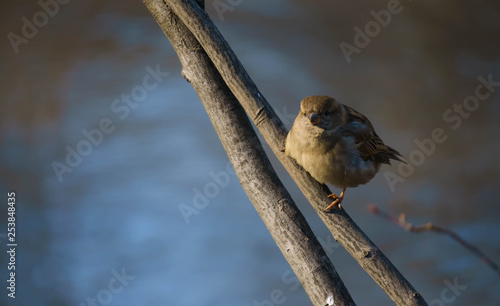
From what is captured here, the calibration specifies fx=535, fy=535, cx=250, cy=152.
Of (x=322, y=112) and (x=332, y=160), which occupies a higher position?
(x=322, y=112)

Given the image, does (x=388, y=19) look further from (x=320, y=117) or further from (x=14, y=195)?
(x=14, y=195)

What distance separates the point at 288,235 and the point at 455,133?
5.93 ft

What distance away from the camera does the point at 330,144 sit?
1621 millimetres

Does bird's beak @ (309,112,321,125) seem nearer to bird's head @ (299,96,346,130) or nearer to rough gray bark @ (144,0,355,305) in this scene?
bird's head @ (299,96,346,130)

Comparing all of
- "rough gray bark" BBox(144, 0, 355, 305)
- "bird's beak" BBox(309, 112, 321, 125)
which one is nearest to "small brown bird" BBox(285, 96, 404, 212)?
"bird's beak" BBox(309, 112, 321, 125)

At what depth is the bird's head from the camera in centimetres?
157

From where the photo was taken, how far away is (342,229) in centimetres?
149

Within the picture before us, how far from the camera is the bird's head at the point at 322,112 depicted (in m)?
1.57

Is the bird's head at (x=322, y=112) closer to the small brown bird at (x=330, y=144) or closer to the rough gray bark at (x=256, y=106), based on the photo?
the small brown bird at (x=330, y=144)

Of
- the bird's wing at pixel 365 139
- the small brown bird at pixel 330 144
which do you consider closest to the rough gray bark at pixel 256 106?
the small brown bird at pixel 330 144

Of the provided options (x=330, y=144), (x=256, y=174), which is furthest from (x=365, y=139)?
(x=256, y=174)

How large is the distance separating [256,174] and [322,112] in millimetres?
269

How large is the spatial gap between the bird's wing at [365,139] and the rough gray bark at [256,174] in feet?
0.89

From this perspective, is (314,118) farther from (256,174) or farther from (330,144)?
(256,174)
